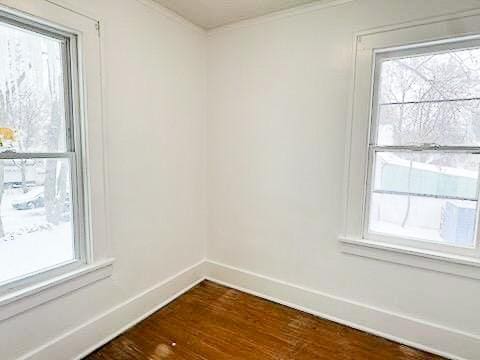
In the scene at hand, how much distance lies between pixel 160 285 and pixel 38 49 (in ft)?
6.32

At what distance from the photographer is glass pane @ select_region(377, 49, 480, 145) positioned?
1.83m

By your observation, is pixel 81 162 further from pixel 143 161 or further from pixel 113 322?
pixel 113 322

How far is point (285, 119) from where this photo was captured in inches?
94.7

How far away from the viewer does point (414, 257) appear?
2000mm

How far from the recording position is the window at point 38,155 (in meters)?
1.55

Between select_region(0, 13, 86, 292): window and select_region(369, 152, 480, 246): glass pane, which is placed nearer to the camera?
select_region(0, 13, 86, 292): window

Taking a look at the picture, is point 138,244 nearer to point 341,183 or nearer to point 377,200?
point 341,183

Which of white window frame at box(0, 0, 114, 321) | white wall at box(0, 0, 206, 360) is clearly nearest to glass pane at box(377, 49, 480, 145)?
white wall at box(0, 0, 206, 360)

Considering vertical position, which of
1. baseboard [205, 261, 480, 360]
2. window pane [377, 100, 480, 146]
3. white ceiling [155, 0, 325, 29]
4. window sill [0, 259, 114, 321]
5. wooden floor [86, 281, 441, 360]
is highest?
white ceiling [155, 0, 325, 29]

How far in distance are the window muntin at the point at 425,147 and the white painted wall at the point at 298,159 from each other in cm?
23

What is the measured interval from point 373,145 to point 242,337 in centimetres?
173

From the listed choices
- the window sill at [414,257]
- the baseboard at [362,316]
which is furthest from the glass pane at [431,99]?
the baseboard at [362,316]

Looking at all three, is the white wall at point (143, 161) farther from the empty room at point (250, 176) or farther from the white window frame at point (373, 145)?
the white window frame at point (373, 145)

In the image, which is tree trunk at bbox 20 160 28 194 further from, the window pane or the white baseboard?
the window pane
